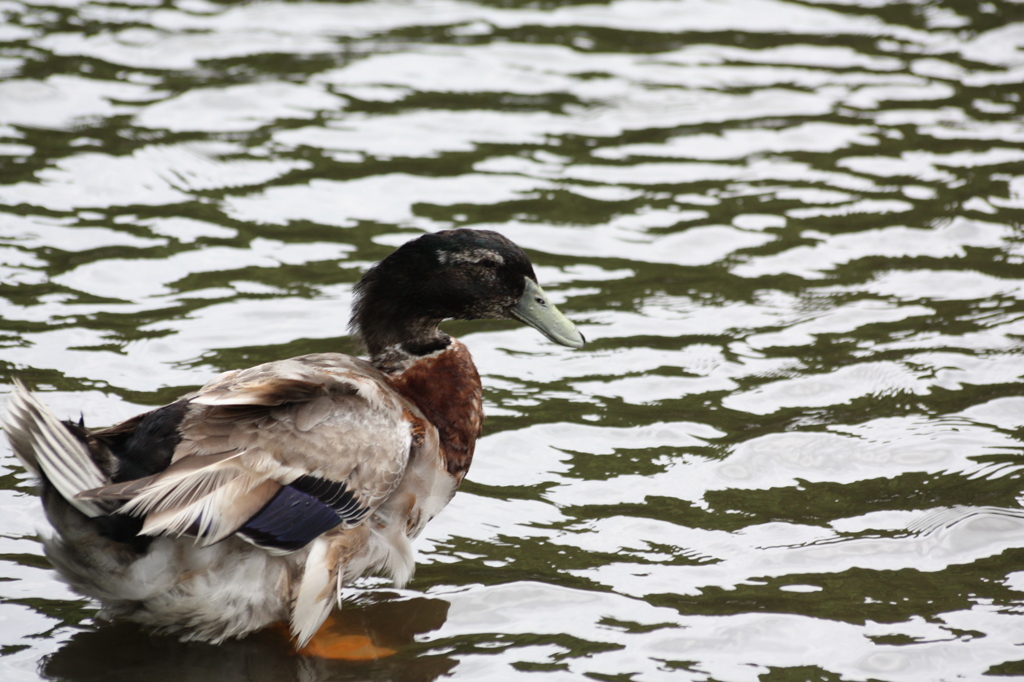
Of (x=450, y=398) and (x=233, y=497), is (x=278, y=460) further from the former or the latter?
(x=450, y=398)

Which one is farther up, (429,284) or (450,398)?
(429,284)

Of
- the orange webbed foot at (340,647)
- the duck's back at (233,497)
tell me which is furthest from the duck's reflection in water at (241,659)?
the duck's back at (233,497)

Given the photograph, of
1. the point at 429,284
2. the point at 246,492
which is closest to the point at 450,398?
the point at 429,284

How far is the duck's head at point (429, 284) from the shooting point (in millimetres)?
5262

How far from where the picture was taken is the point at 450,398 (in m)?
5.15

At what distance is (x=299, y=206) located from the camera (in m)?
8.20

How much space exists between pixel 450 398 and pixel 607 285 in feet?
8.36

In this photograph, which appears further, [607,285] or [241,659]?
[607,285]

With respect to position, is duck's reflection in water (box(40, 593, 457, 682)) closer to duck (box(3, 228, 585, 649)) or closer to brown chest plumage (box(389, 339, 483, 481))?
duck (box(3, 228, 585, 649))

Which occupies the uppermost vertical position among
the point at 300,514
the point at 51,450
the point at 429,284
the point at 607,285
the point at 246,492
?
the point at 429,284

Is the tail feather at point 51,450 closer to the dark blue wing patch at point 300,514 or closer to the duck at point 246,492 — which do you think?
the duck at point 246,492

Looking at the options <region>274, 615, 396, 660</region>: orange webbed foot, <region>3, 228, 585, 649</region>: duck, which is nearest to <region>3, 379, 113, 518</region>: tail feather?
<region>3, 228, 585, 649</region>: duck

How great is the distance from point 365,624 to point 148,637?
2.65 feet

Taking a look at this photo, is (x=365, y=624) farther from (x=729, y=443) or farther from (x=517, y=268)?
(x=729, y=443)
